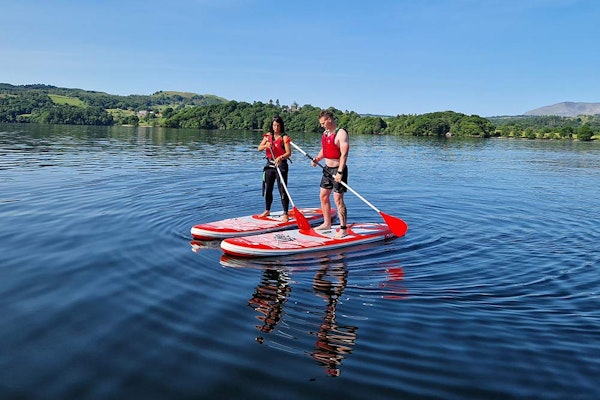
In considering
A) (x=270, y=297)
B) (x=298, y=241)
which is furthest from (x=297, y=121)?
(x=270, y=297)

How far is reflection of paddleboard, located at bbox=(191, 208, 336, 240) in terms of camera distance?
10.8 m

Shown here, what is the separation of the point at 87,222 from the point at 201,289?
6.33m

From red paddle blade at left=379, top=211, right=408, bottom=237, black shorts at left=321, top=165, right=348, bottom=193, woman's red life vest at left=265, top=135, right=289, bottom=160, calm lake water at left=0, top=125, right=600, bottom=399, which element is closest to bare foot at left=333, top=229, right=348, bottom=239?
calm lake water at left=0, top=125, right=600, bottom=399

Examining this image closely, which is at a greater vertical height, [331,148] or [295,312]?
[331,148]

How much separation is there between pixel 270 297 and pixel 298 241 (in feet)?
9.33

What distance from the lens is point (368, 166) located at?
32656mm

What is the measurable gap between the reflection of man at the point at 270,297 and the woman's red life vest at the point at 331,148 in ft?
10.7

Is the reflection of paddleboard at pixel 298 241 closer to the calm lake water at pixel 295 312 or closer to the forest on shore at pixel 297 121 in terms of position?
the calm lake water at pixel 295 312

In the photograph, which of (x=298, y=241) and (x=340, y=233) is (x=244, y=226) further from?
(x=340, y=233)

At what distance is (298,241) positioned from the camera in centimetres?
995

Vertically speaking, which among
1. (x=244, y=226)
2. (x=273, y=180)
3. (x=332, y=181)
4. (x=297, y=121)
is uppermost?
(x=297, y=121)

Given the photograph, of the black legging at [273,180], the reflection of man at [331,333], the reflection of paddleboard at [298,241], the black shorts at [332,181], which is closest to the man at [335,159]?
the black shorts at [332,181]

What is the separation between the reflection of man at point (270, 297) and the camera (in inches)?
249

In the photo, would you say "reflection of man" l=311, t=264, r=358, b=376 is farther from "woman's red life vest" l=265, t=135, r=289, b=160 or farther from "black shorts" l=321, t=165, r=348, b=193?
"woman's red life vest" l=265, t=135, r=289, b=160
